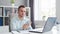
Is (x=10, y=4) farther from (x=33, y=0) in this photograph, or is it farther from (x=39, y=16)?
(x=39, y=16)

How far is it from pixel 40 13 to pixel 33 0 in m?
0.61

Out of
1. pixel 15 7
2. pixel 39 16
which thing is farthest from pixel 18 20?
pixel 39 16

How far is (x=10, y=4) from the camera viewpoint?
16.1 feet

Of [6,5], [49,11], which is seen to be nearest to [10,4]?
[6,5]

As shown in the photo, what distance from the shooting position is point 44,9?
5043 millimetres

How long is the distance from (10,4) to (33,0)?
931 millimetres

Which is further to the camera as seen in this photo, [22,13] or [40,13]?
[40,13]

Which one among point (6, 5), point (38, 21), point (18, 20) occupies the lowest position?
point (38, 21)

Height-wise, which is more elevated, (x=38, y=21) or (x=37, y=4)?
(x=37, y=4)

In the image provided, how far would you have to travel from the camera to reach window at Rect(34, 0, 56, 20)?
4.93m

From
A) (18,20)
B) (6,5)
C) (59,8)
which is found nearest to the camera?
(18,20)

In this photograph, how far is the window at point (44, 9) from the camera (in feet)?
16.2

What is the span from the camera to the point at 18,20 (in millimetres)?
2889

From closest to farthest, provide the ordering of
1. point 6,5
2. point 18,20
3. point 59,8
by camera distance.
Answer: point 18,20 < point 59,8 < point 6,5
